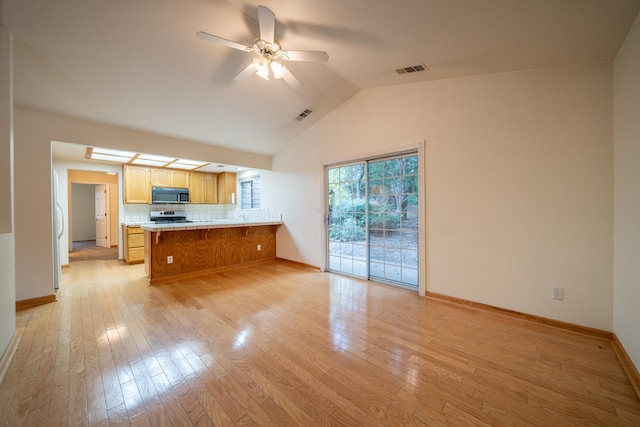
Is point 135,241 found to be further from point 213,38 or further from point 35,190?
point 213,38

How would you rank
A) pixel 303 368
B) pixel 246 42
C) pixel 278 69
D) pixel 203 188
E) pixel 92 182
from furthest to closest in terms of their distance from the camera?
pixel 203 188, pixel 92 182, pixel 246 42, pixel 278 69, pixel 303 368

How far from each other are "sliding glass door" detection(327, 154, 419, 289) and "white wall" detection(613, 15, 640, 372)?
71.1 inches

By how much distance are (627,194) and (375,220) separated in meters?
2.52

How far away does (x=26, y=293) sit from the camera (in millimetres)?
2938

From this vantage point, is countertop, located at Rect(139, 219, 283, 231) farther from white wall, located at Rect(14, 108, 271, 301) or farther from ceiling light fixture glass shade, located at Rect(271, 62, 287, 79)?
ceiling light fixture glass shade, located at Rect(271, 62, 287, 79)

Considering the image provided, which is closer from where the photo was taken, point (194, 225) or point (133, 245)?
point (194, 225)

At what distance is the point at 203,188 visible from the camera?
21.1ft

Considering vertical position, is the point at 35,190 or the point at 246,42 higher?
the point at 246,42

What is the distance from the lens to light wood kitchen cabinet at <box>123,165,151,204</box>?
17.4ft

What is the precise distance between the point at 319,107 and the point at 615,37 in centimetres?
325

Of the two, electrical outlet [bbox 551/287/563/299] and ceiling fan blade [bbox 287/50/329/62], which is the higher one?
ceiling fan blade [bbox 287/50/329/62]

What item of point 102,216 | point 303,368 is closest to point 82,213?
point 102,216

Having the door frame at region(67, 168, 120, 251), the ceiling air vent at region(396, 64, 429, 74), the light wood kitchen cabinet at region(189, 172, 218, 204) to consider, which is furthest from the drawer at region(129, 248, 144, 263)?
the ceiling air vent at region(396, 64, 429, 74)

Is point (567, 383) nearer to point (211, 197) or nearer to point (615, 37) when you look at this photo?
point (615, 37)
